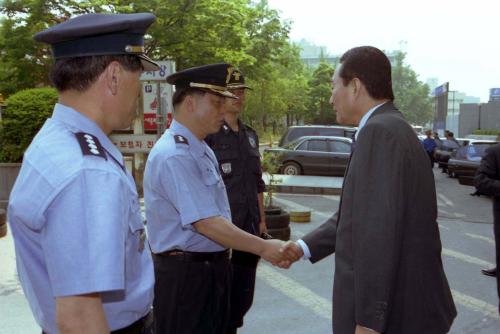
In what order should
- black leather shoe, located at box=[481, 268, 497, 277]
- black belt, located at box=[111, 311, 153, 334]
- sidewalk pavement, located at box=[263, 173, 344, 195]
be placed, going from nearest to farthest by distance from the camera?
black belt, located at box=[111, 311, 153, 334] < black leather shoe, located at box=[481, 268, 497, 277] < sidewalk pavement, located at box=[263, 173, 344, 195]

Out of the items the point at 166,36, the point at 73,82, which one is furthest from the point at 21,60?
the point at 73,82

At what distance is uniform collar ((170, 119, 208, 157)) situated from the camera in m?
2.92

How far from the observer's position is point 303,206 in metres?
12.2

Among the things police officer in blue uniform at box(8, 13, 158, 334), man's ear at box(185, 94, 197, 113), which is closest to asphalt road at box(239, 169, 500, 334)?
man's ear at box(185, 94, 197, 113)

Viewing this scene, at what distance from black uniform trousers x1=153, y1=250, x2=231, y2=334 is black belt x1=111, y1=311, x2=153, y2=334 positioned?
95 centimetres

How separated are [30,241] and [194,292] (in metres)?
1.56

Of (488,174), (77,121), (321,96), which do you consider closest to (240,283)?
(77,121)

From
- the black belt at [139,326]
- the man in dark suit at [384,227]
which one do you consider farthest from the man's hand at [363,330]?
the black belt at [139,326]

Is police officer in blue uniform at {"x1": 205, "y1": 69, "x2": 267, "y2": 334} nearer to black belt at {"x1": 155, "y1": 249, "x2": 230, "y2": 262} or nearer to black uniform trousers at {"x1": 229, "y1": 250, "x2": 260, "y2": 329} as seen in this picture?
black uniform trousers at {"x1": 229, "y1": 250, "x2": 260, "y2": 329}

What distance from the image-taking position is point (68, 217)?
1321 mm

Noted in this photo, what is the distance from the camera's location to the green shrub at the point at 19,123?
1054 centimetres

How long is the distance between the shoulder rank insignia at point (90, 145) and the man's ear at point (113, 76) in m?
0.16

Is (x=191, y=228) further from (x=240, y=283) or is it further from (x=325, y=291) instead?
(x=325, y=291)

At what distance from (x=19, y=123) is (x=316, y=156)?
1035 centimetres
